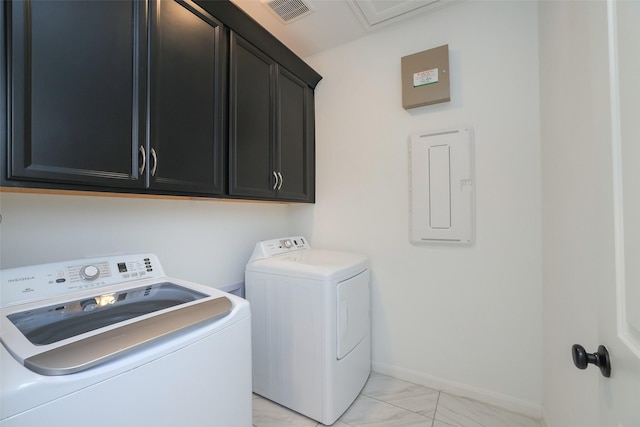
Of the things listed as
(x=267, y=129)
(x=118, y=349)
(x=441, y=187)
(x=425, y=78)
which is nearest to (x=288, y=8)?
(x=267, y=129)

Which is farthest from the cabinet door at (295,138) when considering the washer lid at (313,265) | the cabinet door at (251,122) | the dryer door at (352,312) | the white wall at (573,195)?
the white wall at (573,195)

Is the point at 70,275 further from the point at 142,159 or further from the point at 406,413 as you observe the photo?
the point at 406,413

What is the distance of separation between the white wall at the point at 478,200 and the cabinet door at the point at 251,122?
65cm

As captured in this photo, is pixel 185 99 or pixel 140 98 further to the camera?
pixel 185 99

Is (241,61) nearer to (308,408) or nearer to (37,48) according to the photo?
(37,48)

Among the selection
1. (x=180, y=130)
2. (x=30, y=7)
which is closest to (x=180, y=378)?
(x=180, y=130)

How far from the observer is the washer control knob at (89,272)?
42.3 inches

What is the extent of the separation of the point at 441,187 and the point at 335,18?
57.0 inches

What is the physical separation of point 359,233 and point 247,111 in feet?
4.04

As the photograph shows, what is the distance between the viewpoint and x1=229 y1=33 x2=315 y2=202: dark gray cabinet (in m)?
1.54

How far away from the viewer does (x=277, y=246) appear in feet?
6.50

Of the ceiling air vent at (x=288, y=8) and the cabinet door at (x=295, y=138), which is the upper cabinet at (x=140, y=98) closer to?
the cabinet door at (x=295, y=138)

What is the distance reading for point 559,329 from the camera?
1.28m

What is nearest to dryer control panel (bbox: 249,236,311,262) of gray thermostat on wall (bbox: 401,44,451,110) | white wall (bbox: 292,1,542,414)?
white wall (bbox: 292,1,542,414)
